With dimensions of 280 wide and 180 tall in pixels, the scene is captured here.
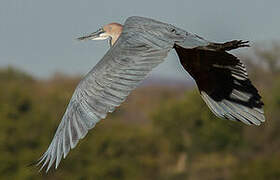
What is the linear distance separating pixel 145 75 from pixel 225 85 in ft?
4.80

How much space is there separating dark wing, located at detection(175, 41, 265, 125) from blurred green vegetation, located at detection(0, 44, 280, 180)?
75.0 ft

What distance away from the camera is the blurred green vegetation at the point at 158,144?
99.2 feet

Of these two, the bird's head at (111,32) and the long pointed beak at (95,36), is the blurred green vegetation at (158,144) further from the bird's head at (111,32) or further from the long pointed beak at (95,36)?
the bird's head at (111,32)

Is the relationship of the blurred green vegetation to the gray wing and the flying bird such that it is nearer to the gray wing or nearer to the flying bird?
the flying bird

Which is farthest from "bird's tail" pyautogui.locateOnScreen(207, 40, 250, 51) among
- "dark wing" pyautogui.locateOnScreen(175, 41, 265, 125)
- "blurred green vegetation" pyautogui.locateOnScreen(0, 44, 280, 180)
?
"blurred green vegetation" pyautogui.locateOnScreen(0, 44, 280, 180)

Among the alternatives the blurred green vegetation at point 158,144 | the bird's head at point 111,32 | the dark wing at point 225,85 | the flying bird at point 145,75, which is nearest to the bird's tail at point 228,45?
the flying bird at point 145,75

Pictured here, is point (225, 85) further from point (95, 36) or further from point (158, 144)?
point (158, 144)

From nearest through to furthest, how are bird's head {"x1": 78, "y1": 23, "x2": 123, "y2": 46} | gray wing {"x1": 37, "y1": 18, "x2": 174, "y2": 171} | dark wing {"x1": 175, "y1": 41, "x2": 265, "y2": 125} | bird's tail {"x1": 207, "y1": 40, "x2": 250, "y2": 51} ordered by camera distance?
gray wing {"x1": 37, "y1": 18, "x2": 174, "y2": 171}
bird's tail {"x1": 207, "y1": 40, "x2": 250, "y2": 51}
dark wing {"x1": 175, "y1": 41, "x2": 265, "y2": 125}
bird's head {"x1": 78, "y1": 23, "x2": 123, "y2": 46}

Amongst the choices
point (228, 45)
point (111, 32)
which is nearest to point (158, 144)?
point (111, 32)

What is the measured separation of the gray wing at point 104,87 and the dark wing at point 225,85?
786mm

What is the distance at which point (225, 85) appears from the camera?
6184 millimetres

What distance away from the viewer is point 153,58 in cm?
498

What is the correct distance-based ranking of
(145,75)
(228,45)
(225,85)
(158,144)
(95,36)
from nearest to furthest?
(145,75), (228,45), (225,85), (95,36), (158,144)

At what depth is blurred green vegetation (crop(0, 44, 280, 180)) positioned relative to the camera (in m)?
30.2
